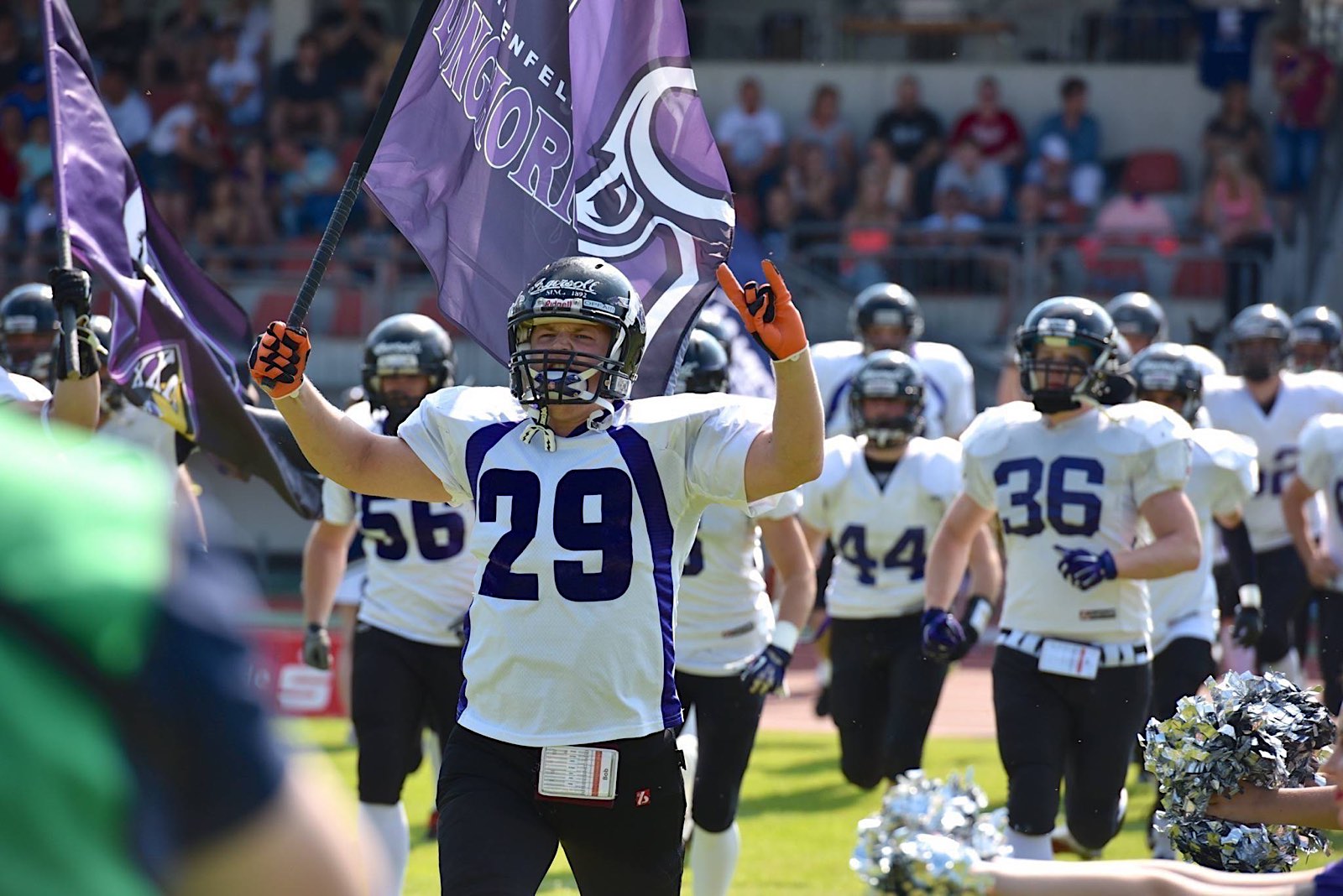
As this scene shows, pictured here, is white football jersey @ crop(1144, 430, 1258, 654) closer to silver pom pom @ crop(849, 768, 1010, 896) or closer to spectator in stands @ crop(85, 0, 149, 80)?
silver pom pom @ crop(849, 768, 1010, 896)

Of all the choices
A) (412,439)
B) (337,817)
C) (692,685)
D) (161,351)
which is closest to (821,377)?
(692,685)

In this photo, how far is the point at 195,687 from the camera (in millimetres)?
1456

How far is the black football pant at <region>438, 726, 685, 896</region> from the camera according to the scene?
4234mm

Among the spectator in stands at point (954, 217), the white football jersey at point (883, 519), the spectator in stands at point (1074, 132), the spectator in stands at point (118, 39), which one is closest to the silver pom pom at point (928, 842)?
the white football jersey at point (883, 519)

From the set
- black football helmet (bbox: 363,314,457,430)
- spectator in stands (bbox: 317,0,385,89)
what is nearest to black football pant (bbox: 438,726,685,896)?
black football helmet (bbox: 363,314,457,430)

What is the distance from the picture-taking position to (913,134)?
16578 millimetres

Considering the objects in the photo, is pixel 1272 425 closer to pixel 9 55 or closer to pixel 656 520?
pixel 656 520

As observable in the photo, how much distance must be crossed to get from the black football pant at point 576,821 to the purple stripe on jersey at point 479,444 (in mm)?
591

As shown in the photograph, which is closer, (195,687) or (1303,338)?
(195,687)

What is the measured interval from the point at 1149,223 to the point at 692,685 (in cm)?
1021

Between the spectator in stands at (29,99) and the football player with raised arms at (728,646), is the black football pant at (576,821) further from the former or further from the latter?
the spectator in stands at (29,99)

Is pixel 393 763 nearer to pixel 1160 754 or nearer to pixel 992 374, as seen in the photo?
pixel 1160 754

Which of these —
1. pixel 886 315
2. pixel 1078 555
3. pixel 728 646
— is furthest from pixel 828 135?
pixel 1078 555

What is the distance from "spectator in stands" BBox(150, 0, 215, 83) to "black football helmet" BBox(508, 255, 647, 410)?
14462 millimetres
